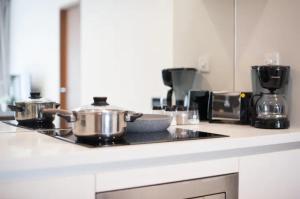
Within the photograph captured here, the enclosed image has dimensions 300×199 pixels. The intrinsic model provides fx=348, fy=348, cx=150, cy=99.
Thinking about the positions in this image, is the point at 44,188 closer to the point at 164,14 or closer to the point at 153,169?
the point at 153,169

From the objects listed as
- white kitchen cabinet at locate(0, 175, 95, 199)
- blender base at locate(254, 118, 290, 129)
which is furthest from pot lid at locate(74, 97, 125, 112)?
blender base at locate(254, 118, 290, 129)

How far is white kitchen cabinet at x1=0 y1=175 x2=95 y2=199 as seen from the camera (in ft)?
2.64

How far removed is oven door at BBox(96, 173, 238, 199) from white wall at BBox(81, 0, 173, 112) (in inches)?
27.9

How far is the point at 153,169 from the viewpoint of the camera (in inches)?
40.3

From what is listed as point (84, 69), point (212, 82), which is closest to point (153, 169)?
point (84, 69)

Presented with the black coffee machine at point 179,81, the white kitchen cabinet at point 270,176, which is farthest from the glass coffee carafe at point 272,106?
the black coffee machine at point 179,81

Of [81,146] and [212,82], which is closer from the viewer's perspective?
[81,146]

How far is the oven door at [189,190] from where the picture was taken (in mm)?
982

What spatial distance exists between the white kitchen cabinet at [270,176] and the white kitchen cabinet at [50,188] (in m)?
0.59

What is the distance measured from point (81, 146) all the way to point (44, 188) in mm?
169

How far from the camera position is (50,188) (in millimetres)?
852

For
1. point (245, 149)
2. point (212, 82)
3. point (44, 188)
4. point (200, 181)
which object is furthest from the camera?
point (212, 82)

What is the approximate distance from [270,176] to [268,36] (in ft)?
2.44

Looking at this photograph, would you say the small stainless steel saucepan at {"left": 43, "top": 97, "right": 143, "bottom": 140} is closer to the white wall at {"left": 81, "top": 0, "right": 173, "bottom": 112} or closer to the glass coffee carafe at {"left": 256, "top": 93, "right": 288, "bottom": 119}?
the white wall at {"left": 81, "top": 0, "right": 173, "bottom": 112}
